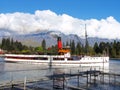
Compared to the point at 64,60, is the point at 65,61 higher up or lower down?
lower down

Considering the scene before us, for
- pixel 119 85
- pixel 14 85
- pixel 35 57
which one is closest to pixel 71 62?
pixel 35 57

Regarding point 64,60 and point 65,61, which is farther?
point 64,60

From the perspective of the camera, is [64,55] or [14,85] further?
[64,55]

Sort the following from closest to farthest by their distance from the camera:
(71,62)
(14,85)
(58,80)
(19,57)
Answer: (14,85) → (58,80) → (71,62) → (19,57)

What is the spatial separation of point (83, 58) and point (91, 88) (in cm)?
9842

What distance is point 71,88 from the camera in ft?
185

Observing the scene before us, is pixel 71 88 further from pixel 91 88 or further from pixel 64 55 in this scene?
pixel 64 55

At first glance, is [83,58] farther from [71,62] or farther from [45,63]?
[45,63]

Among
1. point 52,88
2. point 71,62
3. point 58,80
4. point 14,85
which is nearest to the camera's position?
point 14,85

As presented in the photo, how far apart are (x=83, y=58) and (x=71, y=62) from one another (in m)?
7.16

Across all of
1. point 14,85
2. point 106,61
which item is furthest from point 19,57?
point 14,85

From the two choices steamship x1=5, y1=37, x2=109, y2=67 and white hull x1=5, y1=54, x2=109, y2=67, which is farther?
steamship x1=5, y1=37, x2=109, y2=67

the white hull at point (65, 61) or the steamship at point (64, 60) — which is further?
the steamship at point (64, 60)

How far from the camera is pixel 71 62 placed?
510 feet
